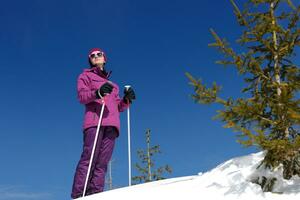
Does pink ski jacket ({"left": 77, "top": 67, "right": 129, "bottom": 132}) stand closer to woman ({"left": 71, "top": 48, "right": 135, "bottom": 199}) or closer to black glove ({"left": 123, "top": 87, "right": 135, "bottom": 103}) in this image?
woman ({"left": 71, "top": 48, "right": 135, "bottom": 199})

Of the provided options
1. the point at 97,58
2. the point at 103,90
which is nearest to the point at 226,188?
the point at 103,90

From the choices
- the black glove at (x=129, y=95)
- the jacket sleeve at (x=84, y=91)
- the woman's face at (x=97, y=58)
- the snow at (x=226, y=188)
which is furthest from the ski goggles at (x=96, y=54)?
the snow at (x=226, y=188)

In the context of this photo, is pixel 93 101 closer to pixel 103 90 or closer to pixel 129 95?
pixel 103 90

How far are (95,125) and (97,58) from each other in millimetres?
1412

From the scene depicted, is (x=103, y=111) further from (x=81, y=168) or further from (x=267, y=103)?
(x=267, y=103)

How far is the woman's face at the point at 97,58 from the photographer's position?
28.2 feet

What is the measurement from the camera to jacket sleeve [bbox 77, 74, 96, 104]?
7.94 m

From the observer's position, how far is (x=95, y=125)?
8.05 m

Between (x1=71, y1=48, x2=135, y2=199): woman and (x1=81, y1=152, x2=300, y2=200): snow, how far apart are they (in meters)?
1.43

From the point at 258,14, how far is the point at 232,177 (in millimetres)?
2385

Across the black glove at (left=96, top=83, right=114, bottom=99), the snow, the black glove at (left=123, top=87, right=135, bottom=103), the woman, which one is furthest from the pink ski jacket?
the snow

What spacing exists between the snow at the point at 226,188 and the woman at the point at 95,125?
56.2 inches

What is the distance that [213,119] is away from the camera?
18.9 ft

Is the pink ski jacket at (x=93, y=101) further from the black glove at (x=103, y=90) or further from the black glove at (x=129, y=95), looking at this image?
the black glove at (x=129, y=95)
